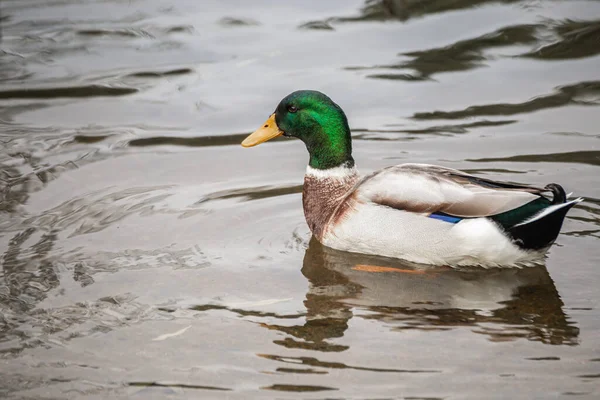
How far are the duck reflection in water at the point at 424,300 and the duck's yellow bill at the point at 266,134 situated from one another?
0.87 metres

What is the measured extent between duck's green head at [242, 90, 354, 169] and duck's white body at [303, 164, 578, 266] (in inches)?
15.0

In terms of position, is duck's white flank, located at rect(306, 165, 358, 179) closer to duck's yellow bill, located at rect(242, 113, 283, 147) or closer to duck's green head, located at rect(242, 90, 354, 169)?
duck's green head, located at rect(242, 90, 354, 169)

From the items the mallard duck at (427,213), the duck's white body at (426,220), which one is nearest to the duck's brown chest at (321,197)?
the mallard duck at (427,213)

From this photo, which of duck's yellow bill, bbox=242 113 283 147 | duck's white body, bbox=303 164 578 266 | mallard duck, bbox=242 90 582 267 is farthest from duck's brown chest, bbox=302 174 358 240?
duck's yellow bill, bbox=242 113 283 147

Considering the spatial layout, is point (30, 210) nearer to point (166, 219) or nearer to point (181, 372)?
point (166, 219)

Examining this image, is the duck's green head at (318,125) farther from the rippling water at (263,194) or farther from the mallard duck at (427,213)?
the rippling water at (263,194)

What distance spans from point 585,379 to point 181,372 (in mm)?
1778

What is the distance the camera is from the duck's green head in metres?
6.07

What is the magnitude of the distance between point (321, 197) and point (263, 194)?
76 cm

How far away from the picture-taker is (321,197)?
6.12 m

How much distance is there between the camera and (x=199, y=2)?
1075 cm

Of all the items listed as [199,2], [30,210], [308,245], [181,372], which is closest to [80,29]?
[199,2]

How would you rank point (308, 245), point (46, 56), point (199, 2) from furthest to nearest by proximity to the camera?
point (199, 2)
point (46, 56)
point (308, 245)

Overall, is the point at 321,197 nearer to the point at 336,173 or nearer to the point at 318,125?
the point at 336,173
